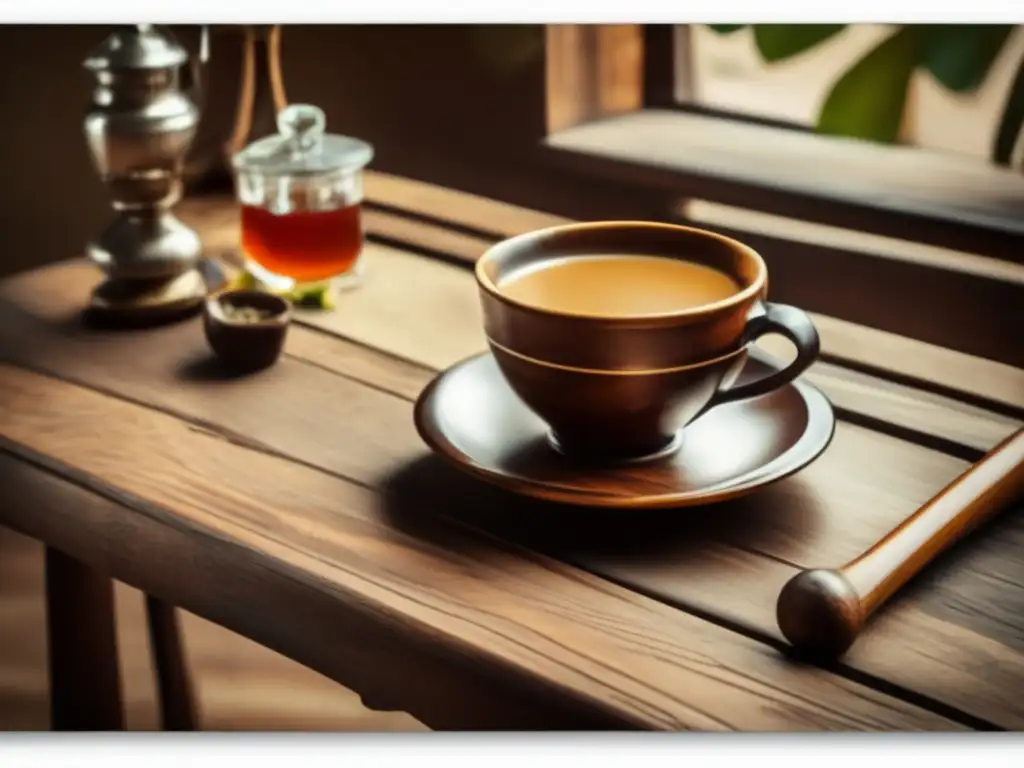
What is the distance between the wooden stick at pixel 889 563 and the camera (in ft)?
1.82

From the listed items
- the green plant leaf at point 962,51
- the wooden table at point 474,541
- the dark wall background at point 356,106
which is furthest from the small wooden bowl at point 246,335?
the green plant leaf at point 962,51

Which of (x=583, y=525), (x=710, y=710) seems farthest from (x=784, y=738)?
(x=583, y=525)

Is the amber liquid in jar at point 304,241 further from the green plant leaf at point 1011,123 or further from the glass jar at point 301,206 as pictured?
the green plant leaf at point 1011,123

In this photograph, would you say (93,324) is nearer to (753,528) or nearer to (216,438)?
(216,438)

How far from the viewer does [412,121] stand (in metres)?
1.16

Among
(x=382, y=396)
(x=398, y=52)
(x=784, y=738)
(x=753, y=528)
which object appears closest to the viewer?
(x=784, y=738)

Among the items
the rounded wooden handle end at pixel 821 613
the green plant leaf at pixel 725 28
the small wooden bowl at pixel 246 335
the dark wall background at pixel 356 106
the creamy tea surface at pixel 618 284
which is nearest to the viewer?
the rounded wooden handle end at pixel 821 613

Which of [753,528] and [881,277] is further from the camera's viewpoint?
[881,277]

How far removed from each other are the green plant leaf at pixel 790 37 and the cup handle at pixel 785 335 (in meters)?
0.28

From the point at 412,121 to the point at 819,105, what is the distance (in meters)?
0.39

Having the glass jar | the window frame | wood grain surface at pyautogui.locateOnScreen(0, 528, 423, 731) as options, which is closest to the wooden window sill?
the window frame

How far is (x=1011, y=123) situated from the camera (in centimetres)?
85

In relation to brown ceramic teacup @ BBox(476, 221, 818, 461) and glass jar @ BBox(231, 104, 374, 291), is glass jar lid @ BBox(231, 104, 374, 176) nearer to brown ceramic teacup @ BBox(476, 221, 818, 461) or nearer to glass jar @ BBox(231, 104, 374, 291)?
glass jar @ BBox(231, 104, 374, 291)

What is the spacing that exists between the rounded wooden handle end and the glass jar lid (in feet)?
1.70
